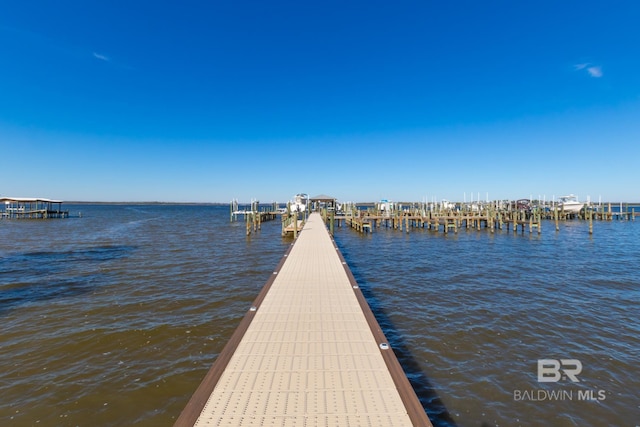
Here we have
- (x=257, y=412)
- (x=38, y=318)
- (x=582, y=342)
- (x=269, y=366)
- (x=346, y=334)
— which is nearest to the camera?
(x=257, y=412)

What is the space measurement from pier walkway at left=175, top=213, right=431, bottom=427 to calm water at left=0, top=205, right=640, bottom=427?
1462mm

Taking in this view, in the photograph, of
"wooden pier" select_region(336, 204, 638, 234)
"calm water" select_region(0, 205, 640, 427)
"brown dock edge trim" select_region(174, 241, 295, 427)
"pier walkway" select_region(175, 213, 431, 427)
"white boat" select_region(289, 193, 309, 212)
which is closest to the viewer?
"brown dock edge trim" select_region(174, 241, 295, 427)

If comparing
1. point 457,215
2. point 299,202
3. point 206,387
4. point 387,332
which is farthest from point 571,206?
point 206,387

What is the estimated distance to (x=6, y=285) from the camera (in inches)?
482

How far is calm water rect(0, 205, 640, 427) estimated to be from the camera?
5270mm

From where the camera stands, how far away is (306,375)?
4438 mm

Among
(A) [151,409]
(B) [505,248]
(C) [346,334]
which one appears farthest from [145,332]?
(B) [505,248]

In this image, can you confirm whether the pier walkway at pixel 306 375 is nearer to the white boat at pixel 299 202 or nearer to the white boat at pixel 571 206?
the white boat at pixel 299 202

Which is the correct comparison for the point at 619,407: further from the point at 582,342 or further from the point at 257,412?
the point at 257,412

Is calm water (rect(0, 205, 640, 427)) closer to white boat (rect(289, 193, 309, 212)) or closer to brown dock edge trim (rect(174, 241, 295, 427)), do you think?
brown dock edge trim (rect(174, 241, 295, 427))

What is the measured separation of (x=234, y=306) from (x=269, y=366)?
18.8ft

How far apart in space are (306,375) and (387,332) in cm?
423

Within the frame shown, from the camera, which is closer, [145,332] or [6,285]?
[145,332]

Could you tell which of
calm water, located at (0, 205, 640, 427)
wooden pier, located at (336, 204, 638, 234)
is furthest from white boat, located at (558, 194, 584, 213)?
calm water, located at (0, 205, 640, 427)
